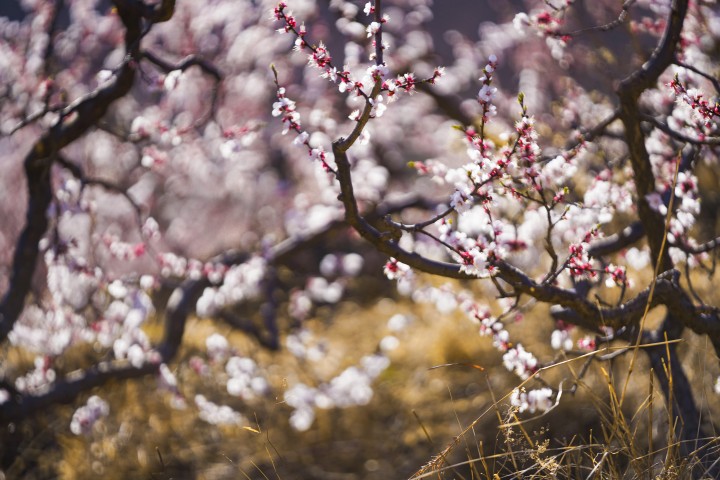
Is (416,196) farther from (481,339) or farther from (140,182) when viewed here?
(140,182)

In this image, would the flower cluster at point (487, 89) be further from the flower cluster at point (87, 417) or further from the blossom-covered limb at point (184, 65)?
the flower cluster at point (87, 417)

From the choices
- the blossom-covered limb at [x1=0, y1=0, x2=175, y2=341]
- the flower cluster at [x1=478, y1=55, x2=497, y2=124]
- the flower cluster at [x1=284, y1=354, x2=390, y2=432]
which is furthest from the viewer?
the flower cluster at [x1=284, y1=354, x2=390, y2=432]

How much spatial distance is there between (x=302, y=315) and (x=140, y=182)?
3.90 meters

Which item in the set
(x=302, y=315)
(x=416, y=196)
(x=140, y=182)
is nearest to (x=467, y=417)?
(x=416, y=196)

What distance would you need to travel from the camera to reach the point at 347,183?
199 centimetres

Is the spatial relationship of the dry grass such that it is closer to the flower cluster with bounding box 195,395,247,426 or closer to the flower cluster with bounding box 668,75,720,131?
the flower cluster with bounding box 195,395,247,426

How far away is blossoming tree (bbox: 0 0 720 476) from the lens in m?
2.16

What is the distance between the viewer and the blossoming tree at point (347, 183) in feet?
7.09

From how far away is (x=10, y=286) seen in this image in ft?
11.6

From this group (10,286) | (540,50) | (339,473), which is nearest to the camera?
(10,286)

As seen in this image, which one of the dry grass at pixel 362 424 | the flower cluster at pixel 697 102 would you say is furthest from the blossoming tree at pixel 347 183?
the dry grass at pixel 362 424

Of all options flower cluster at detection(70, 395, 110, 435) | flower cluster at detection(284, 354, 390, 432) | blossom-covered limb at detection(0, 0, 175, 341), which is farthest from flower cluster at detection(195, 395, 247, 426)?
blossom-covered limb at detection(0, 0, 175, 341)

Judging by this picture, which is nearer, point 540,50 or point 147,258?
point 540,50

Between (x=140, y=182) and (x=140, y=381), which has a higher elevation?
(x=140, y=381)
